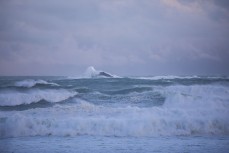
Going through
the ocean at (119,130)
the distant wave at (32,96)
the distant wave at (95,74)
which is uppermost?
the distant wave at (95,74)

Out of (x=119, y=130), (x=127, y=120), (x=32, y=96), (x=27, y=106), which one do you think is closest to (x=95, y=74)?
(x=32, y=96)

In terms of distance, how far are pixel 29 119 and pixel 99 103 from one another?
421 centimetres

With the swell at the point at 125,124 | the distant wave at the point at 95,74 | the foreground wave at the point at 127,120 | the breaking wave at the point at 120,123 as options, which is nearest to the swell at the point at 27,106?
the foreground wave at the point at 127,120

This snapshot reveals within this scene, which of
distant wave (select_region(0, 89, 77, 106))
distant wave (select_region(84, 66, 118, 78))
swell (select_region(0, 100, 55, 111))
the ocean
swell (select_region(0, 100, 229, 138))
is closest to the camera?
the ocean

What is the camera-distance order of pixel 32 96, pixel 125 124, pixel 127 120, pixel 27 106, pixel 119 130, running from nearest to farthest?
pixel 119 130
pixel 125 124
pixel 127 120
pixel 27 106
pixel 32 96

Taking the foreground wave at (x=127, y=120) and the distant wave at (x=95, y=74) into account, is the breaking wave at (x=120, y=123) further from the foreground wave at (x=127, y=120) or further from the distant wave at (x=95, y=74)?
the distant wave at (x=95, y=74)

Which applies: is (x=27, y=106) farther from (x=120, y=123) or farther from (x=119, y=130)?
(x=119, y=130)

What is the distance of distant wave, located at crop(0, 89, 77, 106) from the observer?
39.1 ft

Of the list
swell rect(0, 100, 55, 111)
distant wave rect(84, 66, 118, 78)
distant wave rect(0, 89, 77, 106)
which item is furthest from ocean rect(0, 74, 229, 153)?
distant wave rect(84, 66, 118, 78)

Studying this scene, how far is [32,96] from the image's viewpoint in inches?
493

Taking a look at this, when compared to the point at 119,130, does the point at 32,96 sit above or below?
above

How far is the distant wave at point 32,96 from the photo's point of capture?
39.1ft

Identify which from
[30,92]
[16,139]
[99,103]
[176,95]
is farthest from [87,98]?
[16,139]

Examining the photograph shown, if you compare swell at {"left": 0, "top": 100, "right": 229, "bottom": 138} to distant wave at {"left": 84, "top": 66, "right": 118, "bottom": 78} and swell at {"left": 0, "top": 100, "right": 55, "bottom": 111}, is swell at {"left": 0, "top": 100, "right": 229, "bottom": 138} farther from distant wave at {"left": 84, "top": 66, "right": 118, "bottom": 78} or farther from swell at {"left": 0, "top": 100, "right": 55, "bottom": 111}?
distant wave at {"left": 84, "top": 66, "right": 118, "bottom": 78}
